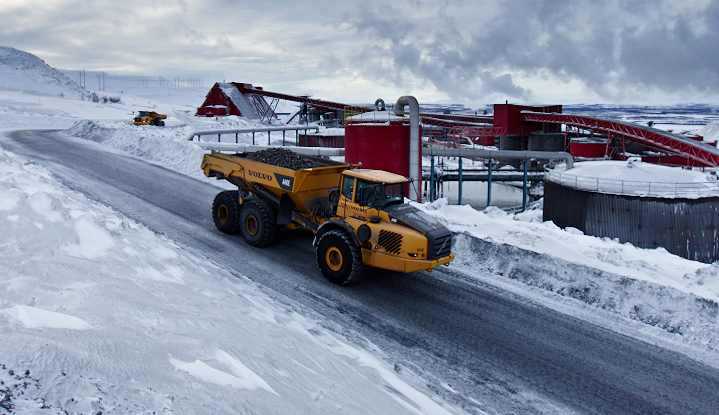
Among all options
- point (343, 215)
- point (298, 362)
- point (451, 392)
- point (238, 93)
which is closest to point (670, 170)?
point (343, 215)

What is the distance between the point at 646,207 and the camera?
1742cm

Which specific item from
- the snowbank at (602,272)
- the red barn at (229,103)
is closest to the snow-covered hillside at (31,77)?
the red barn at (229,103)

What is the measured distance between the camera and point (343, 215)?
991cm

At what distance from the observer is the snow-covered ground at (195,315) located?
4.70 metres

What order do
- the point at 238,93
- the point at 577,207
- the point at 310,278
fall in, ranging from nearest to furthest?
the point at 310,278 < the point at 577,207 < the point at 238,93

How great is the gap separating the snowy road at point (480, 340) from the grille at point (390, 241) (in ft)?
3.14

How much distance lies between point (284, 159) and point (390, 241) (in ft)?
13.7

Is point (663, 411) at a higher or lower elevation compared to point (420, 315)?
lower

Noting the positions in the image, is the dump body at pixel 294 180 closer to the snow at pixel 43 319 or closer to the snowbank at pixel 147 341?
the snowbank at pixel 147 341

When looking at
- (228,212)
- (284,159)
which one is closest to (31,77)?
(228,212)

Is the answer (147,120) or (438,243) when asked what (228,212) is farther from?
(147,120)

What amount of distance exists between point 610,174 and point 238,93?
4585cm

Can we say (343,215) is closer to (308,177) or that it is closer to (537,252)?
(308,177)

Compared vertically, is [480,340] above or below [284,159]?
below
